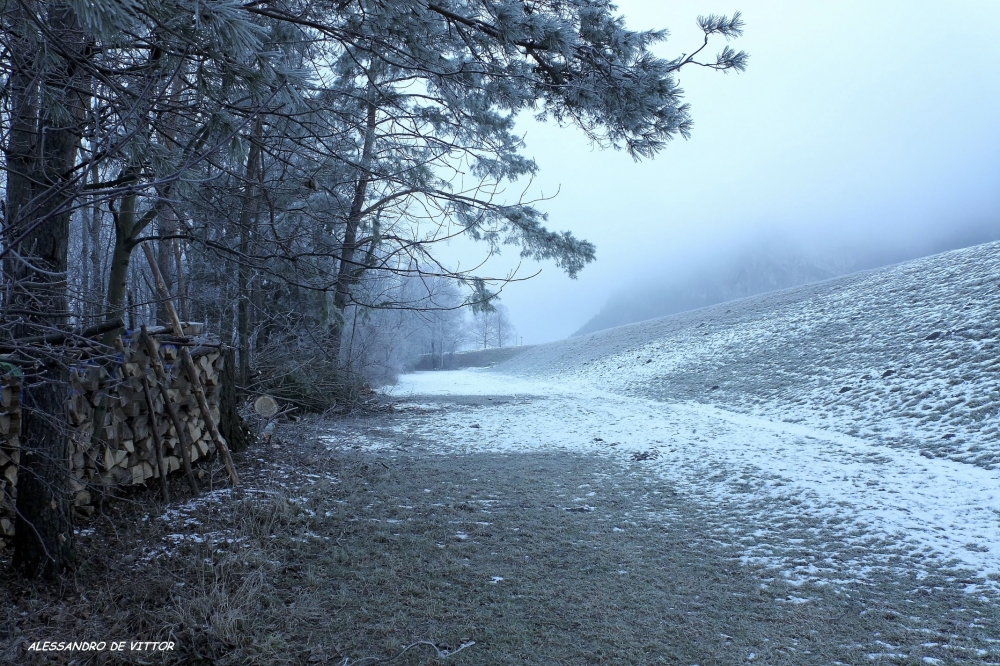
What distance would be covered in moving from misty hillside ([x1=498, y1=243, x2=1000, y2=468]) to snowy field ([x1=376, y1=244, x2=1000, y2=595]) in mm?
52

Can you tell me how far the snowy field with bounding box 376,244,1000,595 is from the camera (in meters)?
4.57

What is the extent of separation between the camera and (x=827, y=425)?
31.4 ft

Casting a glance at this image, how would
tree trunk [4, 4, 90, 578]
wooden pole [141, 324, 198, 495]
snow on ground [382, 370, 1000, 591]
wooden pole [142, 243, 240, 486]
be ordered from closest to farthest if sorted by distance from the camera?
tree trunk [4, 4, 90, 578] → snow on ground [382, 370, 1000, 591] → wooden pole [141, 324, 198, 495] → wooden pole [142, 243, 240, 486]

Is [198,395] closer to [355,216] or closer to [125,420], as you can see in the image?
[125,420]

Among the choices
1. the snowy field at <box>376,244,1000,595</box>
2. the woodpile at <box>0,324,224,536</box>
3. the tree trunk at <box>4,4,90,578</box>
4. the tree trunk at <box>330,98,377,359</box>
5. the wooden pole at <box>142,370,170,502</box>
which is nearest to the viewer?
the tree trunk at <box>4,4,90,578</box>

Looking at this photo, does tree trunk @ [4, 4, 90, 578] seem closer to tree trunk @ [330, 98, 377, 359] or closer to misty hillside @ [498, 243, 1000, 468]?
tree trunk @ [330, 98, 377, 359]

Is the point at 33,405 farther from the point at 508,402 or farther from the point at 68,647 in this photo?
the point at 508,402

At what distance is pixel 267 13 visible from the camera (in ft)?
10.5

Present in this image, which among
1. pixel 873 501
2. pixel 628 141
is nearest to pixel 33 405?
pixel 628 141

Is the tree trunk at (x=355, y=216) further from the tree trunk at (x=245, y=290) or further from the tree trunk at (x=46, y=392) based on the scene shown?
the tree trunk at (x=46, y=392)

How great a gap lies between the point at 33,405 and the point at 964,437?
938 centimetres

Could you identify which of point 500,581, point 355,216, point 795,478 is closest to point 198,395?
point 355,216

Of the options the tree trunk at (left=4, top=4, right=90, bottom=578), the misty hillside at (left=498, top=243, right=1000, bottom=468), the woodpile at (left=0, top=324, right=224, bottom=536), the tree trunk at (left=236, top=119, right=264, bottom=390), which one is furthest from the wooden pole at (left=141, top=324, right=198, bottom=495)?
the misty hillside at (left=498, top=243, right=1000, bottom=468)

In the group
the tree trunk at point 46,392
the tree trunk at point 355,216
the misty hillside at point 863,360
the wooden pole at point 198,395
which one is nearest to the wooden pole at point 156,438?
the wooden pole at point 198,395
